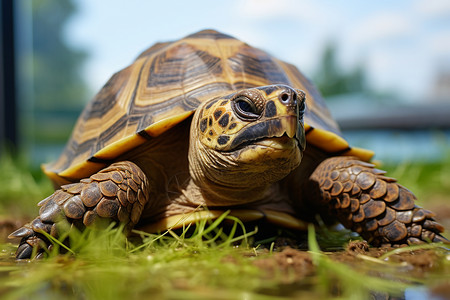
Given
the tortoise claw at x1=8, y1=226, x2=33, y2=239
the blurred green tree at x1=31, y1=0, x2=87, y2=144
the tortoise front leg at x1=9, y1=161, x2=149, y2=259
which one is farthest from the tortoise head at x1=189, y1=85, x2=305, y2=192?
the blurred green tree at x1=31, y1=0, x2=87, y2=144

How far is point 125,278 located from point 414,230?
Answer: 1.55m

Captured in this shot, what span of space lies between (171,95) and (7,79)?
7565mm

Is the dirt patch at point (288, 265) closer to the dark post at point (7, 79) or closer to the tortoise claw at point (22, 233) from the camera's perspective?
the tortoise claw at point (22, 233)

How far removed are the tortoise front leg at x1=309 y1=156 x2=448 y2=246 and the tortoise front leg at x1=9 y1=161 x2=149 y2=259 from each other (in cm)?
109

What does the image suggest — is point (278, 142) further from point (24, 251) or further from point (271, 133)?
point (24, 251)

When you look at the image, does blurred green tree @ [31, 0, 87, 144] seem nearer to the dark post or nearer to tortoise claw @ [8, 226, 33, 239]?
the dark post

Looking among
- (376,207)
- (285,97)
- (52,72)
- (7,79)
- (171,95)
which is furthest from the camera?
(52,72)

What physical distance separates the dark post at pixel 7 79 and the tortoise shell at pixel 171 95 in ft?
21.9

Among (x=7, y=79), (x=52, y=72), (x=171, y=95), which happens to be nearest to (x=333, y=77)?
(x=52, y=72)

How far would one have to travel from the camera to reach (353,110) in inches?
613

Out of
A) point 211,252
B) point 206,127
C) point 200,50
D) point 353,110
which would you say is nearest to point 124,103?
point 200,50

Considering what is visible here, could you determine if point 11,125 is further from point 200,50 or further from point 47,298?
point 47,298

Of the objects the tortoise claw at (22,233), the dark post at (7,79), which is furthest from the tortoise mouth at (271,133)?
the dark post at (7,79)

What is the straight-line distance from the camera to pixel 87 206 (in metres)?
1.85
